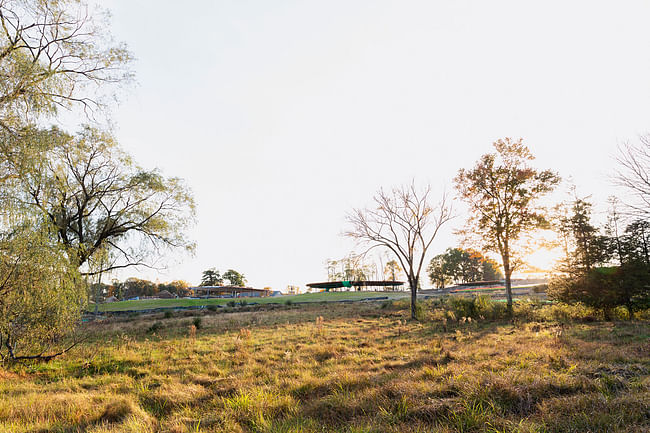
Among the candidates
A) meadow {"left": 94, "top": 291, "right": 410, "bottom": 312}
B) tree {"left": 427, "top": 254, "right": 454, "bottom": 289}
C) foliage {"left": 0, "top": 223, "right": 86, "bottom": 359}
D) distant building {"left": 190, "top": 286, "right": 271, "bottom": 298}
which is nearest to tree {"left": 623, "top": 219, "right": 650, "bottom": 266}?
foliage {"left": 0, "top": 223, "right": 86, "bottom": 359}

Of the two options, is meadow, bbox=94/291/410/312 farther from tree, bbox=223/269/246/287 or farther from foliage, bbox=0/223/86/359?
tree, bbox=223/269/246/287

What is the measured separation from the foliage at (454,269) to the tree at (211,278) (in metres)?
75.9

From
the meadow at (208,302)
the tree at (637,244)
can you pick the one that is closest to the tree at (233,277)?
the meadow at (208,302)

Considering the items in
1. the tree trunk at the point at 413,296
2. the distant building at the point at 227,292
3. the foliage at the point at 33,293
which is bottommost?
the distant building at the point at 227,292

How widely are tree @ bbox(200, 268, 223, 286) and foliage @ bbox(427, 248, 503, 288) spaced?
249 feet

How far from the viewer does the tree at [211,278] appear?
366 ft

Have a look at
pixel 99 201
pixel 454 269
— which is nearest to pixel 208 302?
pixel 99 201

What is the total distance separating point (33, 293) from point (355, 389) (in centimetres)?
825

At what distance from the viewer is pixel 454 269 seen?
3342 inches

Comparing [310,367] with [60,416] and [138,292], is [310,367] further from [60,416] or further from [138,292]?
[138,292]

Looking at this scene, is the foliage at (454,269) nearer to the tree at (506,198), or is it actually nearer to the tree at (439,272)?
the tree at (439,272)

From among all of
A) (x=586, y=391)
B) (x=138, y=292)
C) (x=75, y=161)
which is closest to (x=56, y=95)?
(x=75, y=161)

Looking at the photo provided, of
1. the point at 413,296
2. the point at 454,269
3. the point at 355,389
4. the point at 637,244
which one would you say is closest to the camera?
the point at 355,389

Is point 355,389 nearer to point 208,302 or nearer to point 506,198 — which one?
point 506,198
